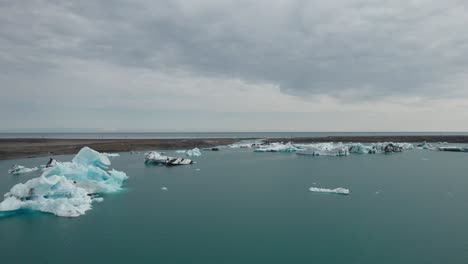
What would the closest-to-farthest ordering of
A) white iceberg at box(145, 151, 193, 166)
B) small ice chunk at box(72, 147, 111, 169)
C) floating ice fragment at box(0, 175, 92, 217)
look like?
1. floating ice fragment at box(0, 175, 92, 217)
2. small ice chunk at box(72, 147, 111, 169)
3. white iceberg at box(145, 151, 193, 166)

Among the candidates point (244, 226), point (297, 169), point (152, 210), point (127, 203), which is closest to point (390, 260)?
point (244, 226)

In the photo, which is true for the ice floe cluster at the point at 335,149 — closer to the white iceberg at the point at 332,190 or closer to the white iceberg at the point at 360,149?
the white iceberg at the point at 360,149

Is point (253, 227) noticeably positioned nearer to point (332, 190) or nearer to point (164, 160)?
point (332, 190)

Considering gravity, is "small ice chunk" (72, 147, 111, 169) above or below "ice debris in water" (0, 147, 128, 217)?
above

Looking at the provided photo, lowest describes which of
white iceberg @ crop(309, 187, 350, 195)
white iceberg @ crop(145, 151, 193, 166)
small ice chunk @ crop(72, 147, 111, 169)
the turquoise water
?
the turquoise water

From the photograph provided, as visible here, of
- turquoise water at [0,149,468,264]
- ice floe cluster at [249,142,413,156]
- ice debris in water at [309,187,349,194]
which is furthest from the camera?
ice floe cluster at [249,142,413,156]

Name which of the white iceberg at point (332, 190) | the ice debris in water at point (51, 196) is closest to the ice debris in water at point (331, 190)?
the white iceberg at point (332, 190)

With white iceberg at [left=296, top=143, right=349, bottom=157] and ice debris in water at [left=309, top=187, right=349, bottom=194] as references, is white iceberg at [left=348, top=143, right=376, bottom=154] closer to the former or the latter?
white iceberg at [left=296, top=143, right=349, bottom=157]

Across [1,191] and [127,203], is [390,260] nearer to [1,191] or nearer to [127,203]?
[127,203]

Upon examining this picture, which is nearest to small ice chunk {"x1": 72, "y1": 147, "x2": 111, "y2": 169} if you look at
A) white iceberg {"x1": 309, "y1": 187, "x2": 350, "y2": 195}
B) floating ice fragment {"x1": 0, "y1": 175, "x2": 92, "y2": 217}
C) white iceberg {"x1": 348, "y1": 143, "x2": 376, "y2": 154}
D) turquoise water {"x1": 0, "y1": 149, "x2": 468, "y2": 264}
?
turquoise water {"x1": 0, "y1": 149, "x2": 468, "y2": 264}
